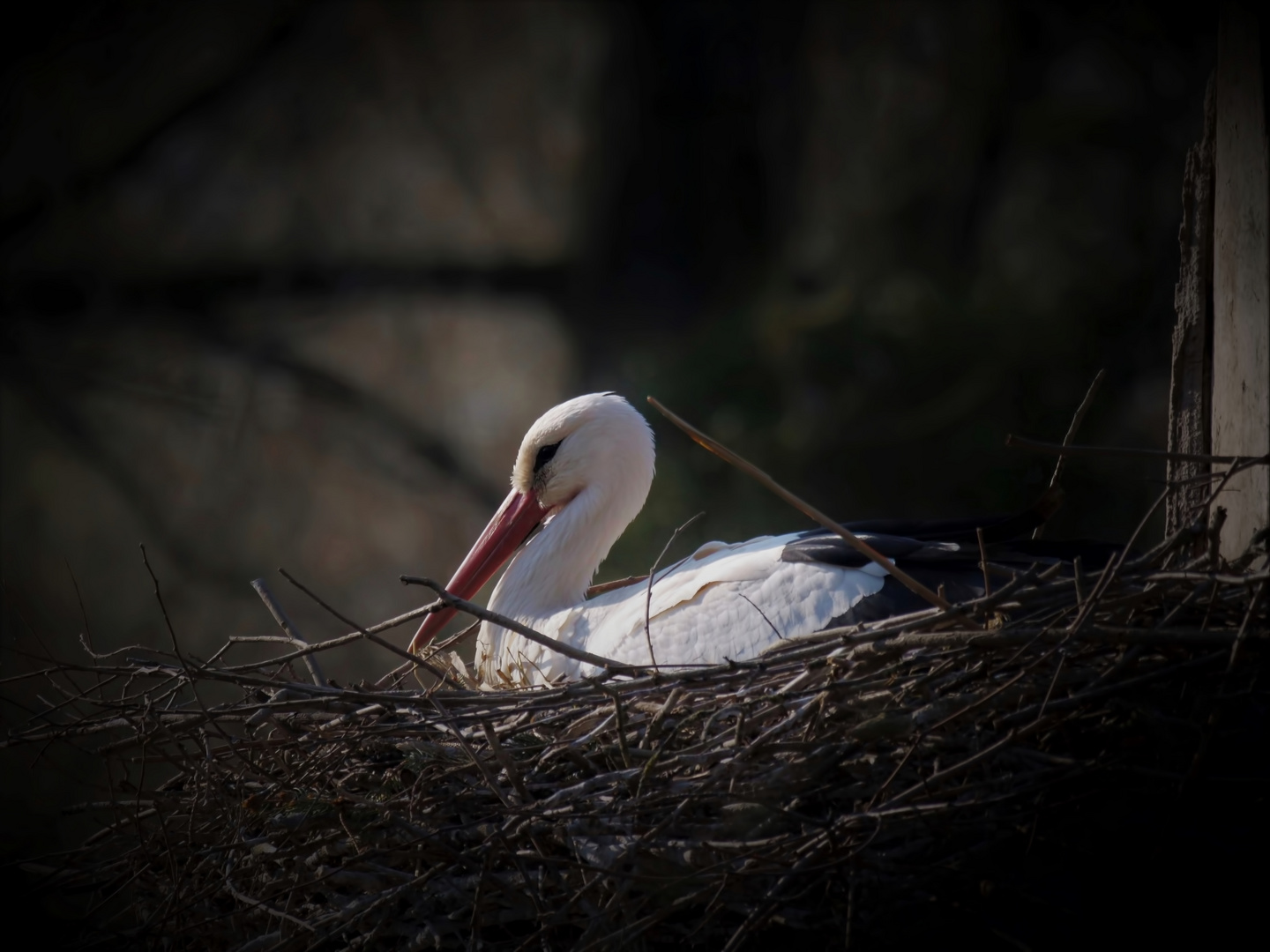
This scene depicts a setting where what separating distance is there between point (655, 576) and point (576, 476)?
0.26 metres

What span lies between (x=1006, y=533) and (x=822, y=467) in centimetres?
171

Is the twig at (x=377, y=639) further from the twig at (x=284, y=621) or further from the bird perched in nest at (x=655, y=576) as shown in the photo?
the twig at (x=284, y=621)

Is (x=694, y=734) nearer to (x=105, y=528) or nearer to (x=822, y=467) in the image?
(x=822, y=467)

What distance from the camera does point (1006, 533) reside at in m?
1.35

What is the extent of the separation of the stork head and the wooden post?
0.90 meters

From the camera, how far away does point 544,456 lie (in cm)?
181

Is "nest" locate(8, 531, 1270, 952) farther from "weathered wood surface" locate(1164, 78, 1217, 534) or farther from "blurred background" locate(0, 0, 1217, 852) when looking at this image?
"blurred background" locate(0, 0, 1217, 852)

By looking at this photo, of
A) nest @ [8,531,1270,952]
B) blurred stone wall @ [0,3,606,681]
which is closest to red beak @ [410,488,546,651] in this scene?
nest @ [8,531,1270,952]

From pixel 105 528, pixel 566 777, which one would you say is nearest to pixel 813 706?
pixel 566 777

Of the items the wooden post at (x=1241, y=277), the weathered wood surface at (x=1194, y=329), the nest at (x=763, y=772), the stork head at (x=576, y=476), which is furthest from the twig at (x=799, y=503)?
the stork head at (x=576, y=476)

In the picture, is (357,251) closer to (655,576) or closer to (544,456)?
(544,456)

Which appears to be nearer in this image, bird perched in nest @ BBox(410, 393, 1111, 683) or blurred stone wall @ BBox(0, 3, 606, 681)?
bird perched in nest @ BBox(410, 393, 1111, 683)

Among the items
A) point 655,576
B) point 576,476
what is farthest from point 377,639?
point 576,476

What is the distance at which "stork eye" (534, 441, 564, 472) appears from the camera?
1.80m
